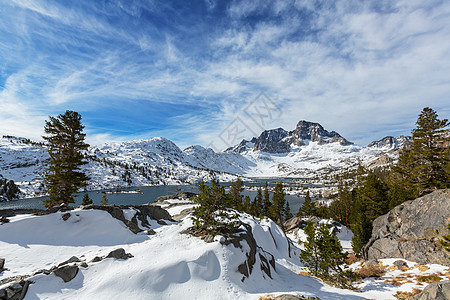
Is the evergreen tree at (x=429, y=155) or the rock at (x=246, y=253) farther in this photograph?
the evergreen tree at (x=429, y=155)

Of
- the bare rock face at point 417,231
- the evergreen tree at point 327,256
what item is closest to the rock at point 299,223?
the bare rock face at point 417,231

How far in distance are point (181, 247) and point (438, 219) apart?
26485mm

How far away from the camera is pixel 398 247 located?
23391 millimetres

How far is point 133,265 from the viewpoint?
10945mm

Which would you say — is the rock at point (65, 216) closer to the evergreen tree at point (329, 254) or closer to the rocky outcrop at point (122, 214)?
the rocky outcrop at point (122, 214)

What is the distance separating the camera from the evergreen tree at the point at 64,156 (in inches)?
1028

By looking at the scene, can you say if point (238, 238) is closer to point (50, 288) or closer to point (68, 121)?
point (50, 288)

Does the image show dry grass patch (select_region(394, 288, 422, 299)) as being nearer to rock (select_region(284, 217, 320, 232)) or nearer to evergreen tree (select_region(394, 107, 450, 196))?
evergreen tree (select_region(394, 107, 450, 196))

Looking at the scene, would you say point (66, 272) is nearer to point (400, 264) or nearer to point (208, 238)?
point (208, 238)

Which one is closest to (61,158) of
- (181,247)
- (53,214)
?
(53,214)

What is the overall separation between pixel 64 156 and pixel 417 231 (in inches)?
1848

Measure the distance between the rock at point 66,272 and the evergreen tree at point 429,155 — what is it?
1643 inches

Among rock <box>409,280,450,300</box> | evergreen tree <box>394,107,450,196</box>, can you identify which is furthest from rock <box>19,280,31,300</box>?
evergreen tree <box>394,107,450,196</box>

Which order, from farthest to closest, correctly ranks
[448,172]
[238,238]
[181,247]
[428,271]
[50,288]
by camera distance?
[448,172] → [428,271] → [238,238] → [181,247] → [50,288]
